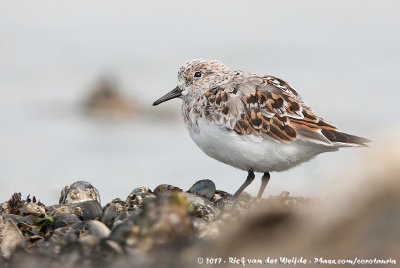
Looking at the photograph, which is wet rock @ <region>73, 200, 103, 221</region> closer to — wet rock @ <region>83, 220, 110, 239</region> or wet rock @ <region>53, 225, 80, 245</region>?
wet rock @ <region>53, 225, 80, 245</region>

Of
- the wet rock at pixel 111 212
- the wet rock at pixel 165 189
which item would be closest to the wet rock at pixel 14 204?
the wet rock at pixel 111 212

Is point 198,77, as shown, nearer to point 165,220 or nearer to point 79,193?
point 79,193

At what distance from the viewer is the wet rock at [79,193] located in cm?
712

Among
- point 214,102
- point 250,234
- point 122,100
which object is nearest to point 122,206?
point 214,102

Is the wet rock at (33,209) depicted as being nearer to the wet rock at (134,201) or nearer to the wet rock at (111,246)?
the wet rock at (134,201)

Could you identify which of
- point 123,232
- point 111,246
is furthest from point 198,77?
point 111,246

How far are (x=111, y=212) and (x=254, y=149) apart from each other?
164 cm

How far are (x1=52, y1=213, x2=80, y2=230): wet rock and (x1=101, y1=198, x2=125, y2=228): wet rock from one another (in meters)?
0.33

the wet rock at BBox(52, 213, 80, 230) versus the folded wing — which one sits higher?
the folded wing

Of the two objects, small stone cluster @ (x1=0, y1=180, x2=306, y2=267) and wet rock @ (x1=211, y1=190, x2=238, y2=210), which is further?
wet rock @ (x1=211, y1=190, x2=238, y2=210)

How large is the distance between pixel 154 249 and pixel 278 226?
0.83 m

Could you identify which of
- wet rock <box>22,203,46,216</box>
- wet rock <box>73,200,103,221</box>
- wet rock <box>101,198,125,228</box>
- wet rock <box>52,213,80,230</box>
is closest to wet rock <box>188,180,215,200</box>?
wet rock <box>101,198,125,228</box>

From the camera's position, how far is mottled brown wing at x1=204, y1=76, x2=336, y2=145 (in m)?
6.90

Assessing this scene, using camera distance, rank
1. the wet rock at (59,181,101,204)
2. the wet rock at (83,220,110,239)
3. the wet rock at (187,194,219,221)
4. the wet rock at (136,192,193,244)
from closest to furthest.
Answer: the wet rock at (136,192,193,244)
the wet rock at (83,220,110,239)
the wet rock at (187,194,219,221)
the wet rock at (59,181,101,204)
